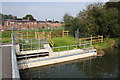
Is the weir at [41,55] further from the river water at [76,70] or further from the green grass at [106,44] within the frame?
the green grass at [106,44]

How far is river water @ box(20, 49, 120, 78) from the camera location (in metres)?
7.15

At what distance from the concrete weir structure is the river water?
1.20 ft

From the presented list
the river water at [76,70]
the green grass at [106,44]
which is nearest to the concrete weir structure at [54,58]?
the river water at [76,70]

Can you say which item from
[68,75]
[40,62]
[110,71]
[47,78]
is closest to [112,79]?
[110,71]

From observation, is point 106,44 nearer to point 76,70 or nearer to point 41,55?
point 76,70

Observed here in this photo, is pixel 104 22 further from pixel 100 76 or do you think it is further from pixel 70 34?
pixel 100 76

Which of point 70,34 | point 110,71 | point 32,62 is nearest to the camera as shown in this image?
point 110,71

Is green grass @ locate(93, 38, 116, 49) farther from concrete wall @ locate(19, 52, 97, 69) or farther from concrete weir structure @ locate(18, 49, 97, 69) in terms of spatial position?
concrete wall @ locate(19, 52, 97, 69)

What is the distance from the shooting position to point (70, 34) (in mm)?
20188

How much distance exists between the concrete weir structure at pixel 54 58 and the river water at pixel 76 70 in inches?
14.4

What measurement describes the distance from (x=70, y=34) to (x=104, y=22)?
6.89 m

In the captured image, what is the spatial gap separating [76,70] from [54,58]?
6.70 ft

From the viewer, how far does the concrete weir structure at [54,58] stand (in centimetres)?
818

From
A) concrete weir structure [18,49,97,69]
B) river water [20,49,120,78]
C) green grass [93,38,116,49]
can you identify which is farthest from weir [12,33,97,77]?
green grass [93,38,116,49]
